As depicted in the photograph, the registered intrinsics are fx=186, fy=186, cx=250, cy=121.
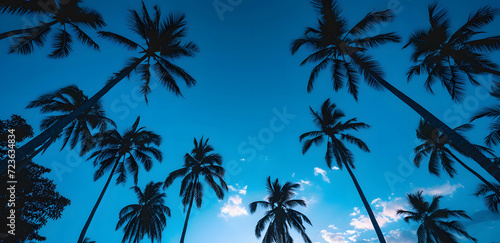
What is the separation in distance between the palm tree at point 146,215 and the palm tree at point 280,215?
1095 cm

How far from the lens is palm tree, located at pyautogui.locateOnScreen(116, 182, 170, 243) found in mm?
20766

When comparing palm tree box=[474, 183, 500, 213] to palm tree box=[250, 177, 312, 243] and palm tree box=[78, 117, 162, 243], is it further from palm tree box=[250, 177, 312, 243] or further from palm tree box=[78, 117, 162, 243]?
palm tree box=[78, 117, 162, 243]

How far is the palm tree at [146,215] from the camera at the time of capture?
20766 millimetres

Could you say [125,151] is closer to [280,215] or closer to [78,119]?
[78,119]

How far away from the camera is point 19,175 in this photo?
11.0 m

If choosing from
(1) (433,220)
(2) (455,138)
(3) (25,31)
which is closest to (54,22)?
(3) (25,31)

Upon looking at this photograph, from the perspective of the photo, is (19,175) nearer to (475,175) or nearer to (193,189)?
(193,189)

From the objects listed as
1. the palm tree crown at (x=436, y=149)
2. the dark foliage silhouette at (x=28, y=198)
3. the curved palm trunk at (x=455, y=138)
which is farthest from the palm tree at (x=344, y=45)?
the dark foliage silhouette at (x=28, y=198)

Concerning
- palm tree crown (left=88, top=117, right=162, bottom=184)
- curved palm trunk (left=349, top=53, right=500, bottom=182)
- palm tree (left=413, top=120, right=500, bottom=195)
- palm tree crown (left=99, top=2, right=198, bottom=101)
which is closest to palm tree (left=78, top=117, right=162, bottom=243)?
palm tree crown (left=88, top=117, right=162, bottom=184)

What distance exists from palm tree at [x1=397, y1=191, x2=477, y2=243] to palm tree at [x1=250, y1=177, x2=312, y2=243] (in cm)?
1291

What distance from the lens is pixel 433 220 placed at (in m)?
21.1

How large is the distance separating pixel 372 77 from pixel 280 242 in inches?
742

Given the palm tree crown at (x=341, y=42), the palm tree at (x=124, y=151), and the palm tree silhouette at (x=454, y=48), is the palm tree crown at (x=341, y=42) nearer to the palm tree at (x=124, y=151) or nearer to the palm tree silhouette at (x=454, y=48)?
the palm tree silhouette at (x=454, y=48)

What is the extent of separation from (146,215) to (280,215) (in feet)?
49.2
